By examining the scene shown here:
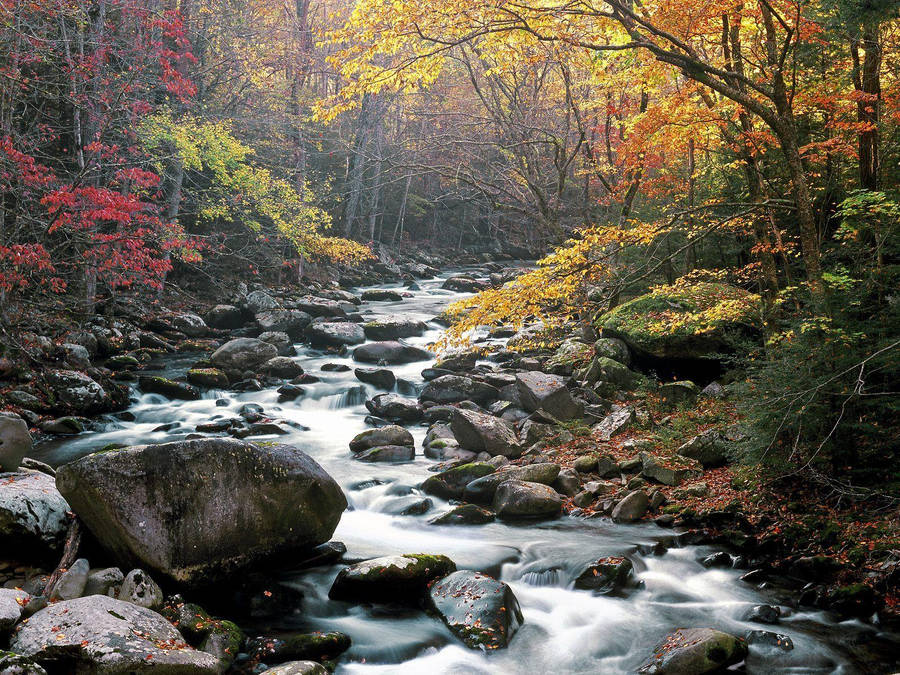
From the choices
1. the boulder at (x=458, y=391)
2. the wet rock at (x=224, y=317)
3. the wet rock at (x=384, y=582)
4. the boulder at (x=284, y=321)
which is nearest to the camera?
the wet rock at (x=384, y=582)

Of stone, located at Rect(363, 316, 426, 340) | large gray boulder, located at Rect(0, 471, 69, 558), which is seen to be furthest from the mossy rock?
large gray boulder, located at Rect(0, 471, 69, 558)

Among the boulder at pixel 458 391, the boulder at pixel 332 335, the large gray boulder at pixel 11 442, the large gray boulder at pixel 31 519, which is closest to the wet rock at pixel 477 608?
the large gray boulder at pixel 31 519

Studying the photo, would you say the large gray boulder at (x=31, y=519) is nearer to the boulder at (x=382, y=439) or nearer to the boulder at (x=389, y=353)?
the boulder at (x=382, y=439)

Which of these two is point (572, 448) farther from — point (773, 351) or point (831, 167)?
point (831, 167)

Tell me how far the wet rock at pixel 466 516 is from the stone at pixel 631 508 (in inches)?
65.5

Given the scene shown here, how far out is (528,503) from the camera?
26.7 ft

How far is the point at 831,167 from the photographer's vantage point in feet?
32.0

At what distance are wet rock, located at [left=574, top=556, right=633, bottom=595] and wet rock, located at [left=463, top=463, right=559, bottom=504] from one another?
7.17ft

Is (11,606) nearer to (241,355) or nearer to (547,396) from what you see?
(547,396)

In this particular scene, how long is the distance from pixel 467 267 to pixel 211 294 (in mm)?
17367

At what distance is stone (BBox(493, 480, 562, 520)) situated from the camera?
8148mm

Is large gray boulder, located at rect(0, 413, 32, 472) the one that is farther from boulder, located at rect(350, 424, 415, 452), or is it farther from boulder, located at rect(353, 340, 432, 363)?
boulder, located at rect(353, 340, 432, 363)

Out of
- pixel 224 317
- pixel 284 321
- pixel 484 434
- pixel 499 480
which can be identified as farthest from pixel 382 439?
pixel 224 317

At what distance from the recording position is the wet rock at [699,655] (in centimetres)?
482
